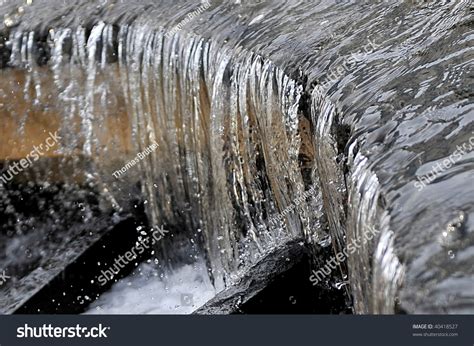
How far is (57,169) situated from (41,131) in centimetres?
24

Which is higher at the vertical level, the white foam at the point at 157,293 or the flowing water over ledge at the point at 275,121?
the flowing water over ledge at the point at 275,121

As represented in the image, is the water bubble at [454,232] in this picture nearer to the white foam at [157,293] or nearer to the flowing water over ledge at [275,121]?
the flowing water over ledge at [275,121]

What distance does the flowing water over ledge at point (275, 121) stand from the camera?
2518mm

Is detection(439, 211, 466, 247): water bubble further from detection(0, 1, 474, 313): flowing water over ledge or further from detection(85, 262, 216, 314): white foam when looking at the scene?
detection(85, 262, 216, 314): white foam

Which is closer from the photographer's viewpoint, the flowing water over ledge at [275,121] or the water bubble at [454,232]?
the water bubble at [454,232]

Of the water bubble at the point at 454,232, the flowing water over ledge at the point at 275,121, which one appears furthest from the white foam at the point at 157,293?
the water bubble at the point at 454,232

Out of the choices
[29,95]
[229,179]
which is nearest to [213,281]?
[229,179]

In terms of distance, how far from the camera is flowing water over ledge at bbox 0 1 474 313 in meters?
2.52

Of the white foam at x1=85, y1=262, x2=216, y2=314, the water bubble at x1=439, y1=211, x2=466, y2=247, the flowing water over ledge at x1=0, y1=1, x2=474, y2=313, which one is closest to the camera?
the water bubble at x1=439, y1=211, x2=466, y2=247

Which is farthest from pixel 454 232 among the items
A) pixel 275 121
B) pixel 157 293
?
pixel 157 293

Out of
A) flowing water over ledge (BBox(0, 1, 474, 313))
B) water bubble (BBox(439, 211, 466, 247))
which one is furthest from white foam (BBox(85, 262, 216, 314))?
water bubble (BBox(439, 211, 466, 247))

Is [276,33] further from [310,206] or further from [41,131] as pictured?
[41,131]

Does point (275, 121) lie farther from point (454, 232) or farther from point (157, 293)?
point (454, 232)
